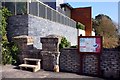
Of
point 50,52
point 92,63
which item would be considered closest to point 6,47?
point 50,52

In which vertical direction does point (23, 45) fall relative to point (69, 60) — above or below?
above

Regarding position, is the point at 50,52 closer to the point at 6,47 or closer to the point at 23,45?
the point at 23,45

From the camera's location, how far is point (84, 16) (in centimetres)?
3209

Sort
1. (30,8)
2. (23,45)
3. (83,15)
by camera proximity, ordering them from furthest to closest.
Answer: (83,15), (30,8), (23,45)

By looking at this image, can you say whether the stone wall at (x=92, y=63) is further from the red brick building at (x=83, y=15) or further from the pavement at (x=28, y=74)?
the red brick building at (x=83, y=15)

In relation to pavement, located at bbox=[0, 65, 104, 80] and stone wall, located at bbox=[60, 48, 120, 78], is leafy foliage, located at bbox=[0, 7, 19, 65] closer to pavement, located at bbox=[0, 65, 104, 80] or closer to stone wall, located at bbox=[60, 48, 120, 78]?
pavement, located at bbox=[0, 65, 104, 80]

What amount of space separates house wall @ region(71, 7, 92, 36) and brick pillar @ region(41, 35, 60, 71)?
73.3ft

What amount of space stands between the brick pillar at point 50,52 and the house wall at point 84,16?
2235cm

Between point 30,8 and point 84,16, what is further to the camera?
point 84,16

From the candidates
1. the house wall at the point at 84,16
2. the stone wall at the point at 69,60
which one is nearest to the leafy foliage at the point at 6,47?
the stone wall at the point at 69,60

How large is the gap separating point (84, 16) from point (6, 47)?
2248 cm

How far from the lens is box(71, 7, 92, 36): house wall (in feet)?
105

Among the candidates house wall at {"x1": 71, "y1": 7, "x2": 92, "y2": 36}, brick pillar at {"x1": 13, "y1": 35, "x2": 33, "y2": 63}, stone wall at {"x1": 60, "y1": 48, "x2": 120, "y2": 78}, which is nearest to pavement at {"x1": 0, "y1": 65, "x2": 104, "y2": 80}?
stone wall at {"x1": 60, "y1": 48, "x2": 120, "y2": 78}

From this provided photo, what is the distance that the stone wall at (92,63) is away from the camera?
30.1 ft
